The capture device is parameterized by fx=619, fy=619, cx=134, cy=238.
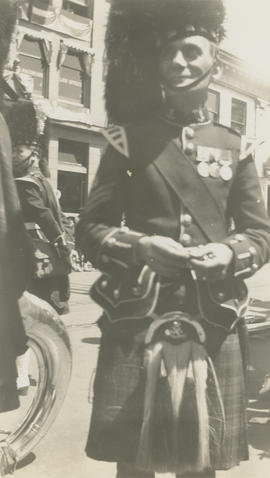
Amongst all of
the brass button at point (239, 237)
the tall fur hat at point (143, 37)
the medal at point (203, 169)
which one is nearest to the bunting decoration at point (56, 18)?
the tall fur hat at point (143, 37)

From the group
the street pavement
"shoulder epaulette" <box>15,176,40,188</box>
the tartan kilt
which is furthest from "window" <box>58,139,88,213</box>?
the tartan kilt

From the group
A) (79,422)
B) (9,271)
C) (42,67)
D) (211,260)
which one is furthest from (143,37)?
(79,422)

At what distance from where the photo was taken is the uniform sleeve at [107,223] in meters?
1.61

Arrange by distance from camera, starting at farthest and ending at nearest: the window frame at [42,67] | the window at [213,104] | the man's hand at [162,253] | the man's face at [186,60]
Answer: the window frame at [42,67]
the window at [213,104]
the man's face at [186,60]
the man's hand at [162,253]

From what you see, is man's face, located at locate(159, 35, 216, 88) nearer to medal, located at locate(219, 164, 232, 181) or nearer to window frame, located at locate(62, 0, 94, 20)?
medal, located at locate(219, 164, 232, 181)

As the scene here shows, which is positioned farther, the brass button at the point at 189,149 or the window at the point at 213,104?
the window at the point at 213,104

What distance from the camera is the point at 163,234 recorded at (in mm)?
1647

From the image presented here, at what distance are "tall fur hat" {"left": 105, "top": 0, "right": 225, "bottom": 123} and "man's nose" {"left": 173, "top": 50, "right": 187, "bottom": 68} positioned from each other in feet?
0.17

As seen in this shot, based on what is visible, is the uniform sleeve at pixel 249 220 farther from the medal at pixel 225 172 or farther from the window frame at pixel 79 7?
the window frame at pixel 79 7

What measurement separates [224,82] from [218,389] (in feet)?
3.06

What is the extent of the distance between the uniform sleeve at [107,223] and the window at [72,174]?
0.47ft

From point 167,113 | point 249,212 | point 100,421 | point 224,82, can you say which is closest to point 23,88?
point 167,113

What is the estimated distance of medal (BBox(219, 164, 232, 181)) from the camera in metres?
1.69

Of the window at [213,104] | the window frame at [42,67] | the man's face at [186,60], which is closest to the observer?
the man's face at [186,60]
